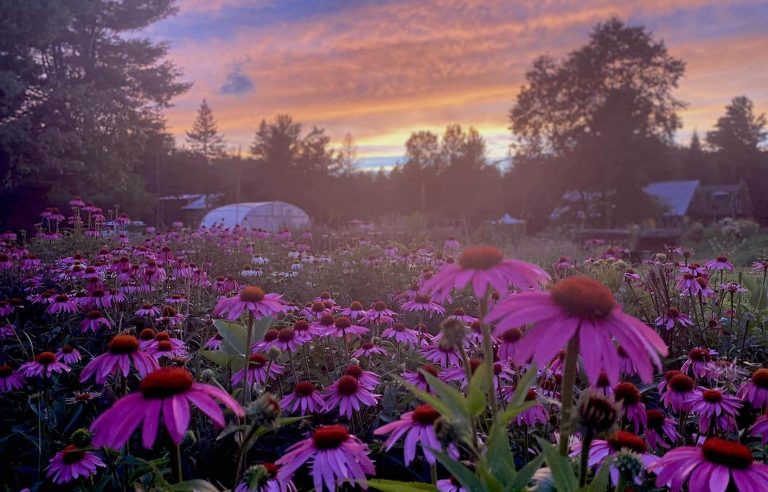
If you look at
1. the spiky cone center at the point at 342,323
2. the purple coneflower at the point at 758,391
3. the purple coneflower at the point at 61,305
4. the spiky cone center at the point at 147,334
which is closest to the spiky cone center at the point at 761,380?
the purple coneflower at the point at 758,391

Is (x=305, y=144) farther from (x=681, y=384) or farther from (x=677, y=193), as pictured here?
(x=681, y=384)

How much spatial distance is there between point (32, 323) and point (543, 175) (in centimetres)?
2416

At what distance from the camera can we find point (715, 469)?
100 cm

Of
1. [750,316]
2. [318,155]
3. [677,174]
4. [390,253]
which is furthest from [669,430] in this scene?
[677,174]

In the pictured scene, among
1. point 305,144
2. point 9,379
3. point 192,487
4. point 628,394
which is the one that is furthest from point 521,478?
point 305,144

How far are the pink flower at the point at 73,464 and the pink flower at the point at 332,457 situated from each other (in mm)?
723

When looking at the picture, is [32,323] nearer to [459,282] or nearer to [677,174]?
[459,282]

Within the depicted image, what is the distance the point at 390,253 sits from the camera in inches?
200

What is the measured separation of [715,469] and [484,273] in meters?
0.58

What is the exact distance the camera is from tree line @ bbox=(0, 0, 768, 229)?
16109 mm

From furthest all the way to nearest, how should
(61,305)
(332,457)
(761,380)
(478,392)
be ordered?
1. (61,305)
2. (761,380)
3. (332,457)
4. (478,392)

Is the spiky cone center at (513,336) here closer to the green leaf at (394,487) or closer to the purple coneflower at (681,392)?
the purple coneflower at (681,392)

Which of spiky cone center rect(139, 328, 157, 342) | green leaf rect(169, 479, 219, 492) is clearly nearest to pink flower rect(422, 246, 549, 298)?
green leaf rect(169, 479, 219, 492)

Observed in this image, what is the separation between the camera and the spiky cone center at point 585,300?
0.81 m
